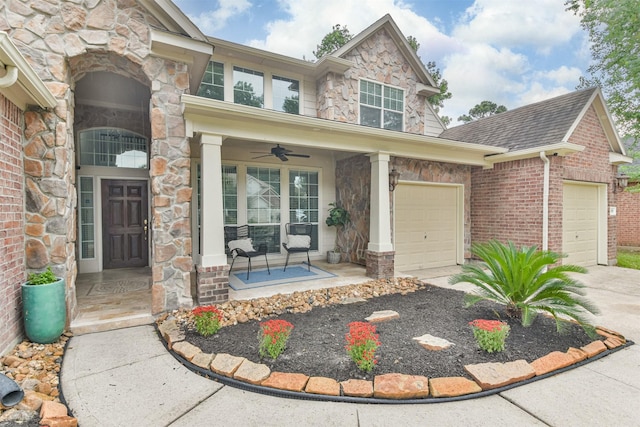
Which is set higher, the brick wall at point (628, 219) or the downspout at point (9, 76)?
the downspout at point (9, 76)

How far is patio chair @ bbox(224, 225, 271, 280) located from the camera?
555 cm

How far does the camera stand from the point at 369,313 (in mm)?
3930

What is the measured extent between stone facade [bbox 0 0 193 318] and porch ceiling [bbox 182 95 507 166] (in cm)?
36

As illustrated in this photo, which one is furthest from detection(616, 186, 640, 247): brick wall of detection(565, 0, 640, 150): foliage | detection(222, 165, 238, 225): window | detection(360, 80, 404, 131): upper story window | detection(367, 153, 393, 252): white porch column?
detection(222, 165, 238, 225): window

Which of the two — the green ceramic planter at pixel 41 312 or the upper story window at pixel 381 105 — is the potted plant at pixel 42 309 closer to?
the green ceramic planter at pixel 41 312

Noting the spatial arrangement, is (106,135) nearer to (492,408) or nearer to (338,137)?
(338,137)

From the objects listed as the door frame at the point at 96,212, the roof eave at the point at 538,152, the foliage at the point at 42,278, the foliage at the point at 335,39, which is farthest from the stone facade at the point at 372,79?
the foliage at the point at 335,39

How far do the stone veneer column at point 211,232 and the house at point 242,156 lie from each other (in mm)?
19

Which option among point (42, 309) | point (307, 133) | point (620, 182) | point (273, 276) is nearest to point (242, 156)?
point (307, 133)

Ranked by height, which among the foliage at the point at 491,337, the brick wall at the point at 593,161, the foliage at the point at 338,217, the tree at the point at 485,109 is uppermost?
the tree at the point at 485,109

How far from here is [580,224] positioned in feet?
23.9

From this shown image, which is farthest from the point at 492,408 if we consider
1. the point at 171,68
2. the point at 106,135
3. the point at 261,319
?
the point at 106,135

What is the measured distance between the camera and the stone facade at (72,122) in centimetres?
326

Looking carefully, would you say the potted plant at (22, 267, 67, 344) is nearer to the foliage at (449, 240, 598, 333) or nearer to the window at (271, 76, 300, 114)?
the foliage at (449, 240, 598, 333)
